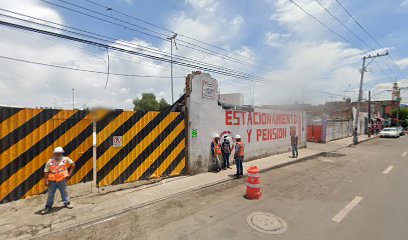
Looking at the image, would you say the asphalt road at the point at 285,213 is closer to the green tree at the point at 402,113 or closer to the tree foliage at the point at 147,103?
the tree foliage at the point at 147,103

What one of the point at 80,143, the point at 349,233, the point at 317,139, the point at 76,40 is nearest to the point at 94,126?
the point at 80,143

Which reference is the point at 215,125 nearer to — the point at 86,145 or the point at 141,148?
the point at 141,148

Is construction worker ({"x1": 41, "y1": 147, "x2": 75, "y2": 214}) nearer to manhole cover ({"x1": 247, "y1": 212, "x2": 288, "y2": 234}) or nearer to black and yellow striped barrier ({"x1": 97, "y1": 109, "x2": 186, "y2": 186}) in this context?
black and yellow striped barrier ({"x1": 97, "y1": 109, "x2": 186, "y2": 186})

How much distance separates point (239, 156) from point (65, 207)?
5.96m

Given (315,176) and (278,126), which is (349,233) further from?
(278,126)

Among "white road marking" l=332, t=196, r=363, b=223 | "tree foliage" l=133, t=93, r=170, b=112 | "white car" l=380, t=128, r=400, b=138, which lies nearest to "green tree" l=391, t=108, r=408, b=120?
"white car" l=380, t=128, r=400, b=138

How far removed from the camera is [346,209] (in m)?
5.75

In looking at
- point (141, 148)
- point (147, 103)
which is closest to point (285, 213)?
point (141, 148)

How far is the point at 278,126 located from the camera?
1486 cm

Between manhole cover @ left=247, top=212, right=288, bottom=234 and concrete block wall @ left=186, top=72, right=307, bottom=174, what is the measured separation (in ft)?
14.1

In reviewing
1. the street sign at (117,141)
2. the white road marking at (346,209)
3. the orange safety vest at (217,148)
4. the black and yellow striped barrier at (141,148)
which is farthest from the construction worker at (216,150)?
the white road marking at (346,209)

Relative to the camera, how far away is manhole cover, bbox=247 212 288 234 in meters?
4.69

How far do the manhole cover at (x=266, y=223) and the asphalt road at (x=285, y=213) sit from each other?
121 mm

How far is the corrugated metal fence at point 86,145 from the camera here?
6.04 m
